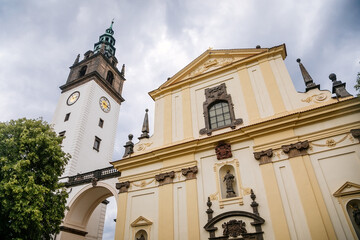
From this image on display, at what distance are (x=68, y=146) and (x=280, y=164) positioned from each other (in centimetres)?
1677

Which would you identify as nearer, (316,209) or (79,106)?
(316,209)

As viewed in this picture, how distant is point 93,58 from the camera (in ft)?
88.6

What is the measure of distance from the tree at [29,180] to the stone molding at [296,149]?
31.6 ft

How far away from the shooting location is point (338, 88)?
9.81 m

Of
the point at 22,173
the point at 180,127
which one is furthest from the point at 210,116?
the point at 22,173

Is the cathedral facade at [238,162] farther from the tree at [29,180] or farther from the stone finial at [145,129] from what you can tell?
the tree at [29,180]

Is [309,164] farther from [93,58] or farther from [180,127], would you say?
[93,58]

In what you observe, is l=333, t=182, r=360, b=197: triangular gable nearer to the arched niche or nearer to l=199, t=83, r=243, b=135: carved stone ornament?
the arched niche

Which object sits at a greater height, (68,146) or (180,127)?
(68,146)

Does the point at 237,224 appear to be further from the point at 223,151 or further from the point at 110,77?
the point at 110,77

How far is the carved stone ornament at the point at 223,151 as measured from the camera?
10367 millimetres

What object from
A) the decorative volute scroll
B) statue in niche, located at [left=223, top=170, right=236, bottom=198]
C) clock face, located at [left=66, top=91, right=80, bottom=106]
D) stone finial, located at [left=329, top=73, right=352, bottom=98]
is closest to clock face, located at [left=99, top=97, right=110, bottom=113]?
clock face, located at [left=66, top=91, right=80, bottom=106]

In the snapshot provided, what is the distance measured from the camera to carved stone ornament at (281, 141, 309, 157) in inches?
352

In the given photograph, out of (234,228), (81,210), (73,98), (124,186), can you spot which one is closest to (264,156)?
(234,228)
